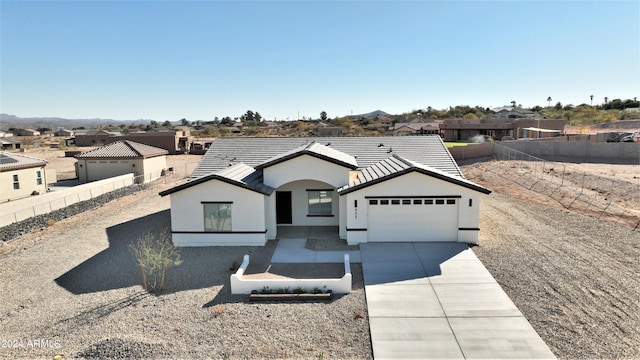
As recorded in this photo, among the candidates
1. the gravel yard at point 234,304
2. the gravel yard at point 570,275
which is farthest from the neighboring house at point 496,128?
the gravel yard at point 234,304

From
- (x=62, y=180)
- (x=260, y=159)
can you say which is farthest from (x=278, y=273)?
(x=62, y=180)

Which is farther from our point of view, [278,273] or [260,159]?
[260,159]

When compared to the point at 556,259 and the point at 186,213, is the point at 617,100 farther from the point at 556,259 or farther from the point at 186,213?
the point at 186,213

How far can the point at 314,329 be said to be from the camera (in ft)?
34.1

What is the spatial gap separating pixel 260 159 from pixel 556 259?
14406 mm

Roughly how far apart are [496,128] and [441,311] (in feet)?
208

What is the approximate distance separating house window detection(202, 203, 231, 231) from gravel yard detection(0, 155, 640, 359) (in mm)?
1013

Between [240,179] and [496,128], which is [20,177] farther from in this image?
[496,128]

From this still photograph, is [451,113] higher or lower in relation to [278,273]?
higher

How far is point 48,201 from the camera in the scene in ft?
82.2

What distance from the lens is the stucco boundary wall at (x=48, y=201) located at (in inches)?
882

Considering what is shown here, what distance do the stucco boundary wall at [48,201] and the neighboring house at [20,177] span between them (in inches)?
133

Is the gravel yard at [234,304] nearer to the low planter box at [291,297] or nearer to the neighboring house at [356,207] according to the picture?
the low planter box at [291,297]

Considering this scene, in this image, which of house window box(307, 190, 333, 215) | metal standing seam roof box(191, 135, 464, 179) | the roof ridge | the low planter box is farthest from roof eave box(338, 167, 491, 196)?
the low planter box
